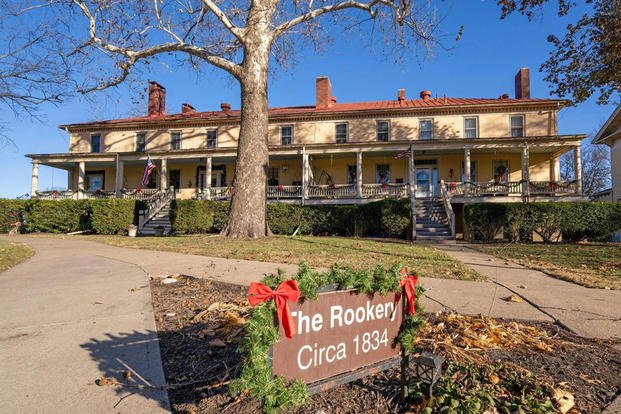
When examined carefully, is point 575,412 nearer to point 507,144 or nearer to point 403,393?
point 403,393

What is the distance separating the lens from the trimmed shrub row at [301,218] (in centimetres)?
1894

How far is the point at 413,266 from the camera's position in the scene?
757cm

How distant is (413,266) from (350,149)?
1735 centimetres

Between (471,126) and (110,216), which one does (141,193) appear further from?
(471,126)

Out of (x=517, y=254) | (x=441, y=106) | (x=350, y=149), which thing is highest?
(x=441, y=106)

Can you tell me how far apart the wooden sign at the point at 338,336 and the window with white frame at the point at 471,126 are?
1026 inches

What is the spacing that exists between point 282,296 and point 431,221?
18.5 m

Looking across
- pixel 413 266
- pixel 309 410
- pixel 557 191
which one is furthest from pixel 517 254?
pixel 557 191

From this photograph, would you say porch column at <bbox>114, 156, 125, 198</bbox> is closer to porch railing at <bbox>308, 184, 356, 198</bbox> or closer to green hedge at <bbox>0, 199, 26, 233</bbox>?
green hedge at <bbox>0, 199, 26, 233</bbox>

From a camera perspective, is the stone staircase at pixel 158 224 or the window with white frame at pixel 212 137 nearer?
the stone staircase at pixel 158 224

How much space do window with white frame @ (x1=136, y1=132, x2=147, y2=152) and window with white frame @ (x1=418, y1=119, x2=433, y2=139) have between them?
21.4 m

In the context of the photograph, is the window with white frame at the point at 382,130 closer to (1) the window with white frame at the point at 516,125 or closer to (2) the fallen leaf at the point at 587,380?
(1) the window with white frame at the point at 516,125

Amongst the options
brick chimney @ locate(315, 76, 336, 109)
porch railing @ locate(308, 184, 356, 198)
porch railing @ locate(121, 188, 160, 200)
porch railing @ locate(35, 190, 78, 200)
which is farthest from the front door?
porch railing @ locate(35, 190, 78, 200)

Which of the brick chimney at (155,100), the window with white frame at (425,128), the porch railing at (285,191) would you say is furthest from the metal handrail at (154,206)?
the window with white frame at (425,128)
